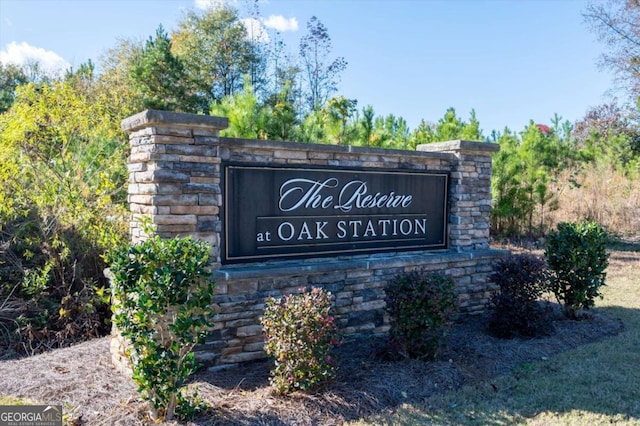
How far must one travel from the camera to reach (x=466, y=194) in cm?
595

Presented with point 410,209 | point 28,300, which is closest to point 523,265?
point 410,209

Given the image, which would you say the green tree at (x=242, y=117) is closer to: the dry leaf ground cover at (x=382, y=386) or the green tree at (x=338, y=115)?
the green tree at (x=338, y=115)

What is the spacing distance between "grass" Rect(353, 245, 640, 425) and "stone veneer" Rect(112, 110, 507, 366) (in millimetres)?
1241

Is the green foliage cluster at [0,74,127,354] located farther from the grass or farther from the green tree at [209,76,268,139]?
the grass

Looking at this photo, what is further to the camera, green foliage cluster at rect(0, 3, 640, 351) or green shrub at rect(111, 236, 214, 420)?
green foliage cluster at rect(0, 3, 640, 351)

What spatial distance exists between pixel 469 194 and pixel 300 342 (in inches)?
133

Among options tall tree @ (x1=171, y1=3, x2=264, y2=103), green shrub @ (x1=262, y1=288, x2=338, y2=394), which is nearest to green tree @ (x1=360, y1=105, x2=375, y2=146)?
green shrub @ (x1=262, y1=288, x2=338, y2=394)

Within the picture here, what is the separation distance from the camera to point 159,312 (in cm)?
304

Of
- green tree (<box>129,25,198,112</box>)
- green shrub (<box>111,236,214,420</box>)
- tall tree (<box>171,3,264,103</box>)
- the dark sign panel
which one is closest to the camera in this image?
green shrub (<box>111,236,214,420</box>)

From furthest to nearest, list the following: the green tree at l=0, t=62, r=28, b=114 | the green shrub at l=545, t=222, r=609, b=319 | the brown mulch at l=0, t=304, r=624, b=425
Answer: the green tree at l=0, t=62, r=28, b=114 < the green shrub at l=545, t=222, r=609, b=319 < the brown mulch at l=0, t=304, r=624, b=425

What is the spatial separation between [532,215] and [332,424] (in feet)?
36.0

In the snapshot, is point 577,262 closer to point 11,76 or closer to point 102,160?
point 102,160

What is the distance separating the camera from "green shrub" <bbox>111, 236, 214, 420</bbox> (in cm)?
303

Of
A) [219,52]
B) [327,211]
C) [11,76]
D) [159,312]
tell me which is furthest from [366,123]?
[11,76]
